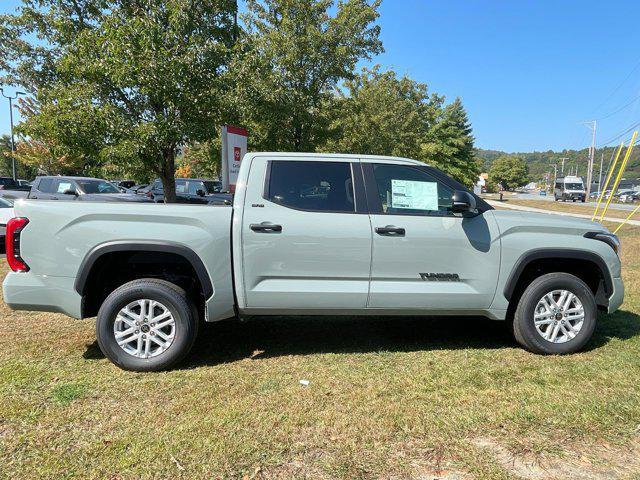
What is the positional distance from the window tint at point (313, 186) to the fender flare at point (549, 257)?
1570mm

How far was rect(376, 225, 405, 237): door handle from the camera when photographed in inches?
148

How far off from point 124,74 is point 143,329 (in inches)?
235

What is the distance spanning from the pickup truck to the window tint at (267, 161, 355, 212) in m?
0.01

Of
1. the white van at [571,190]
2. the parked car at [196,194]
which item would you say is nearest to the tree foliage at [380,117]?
the parked car at [196,194]

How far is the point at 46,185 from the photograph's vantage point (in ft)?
Answer: 44.5

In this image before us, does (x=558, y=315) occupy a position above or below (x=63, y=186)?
below

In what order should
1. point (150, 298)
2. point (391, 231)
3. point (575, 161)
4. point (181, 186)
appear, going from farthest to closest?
point (575, 161) → point (181, 186) → point (391, 231) → point (150, 298)

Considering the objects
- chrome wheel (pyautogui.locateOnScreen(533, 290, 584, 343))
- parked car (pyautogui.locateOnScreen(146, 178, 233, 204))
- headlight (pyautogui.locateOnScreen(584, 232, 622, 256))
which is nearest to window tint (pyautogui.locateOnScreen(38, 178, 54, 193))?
parked car (pyautogui.locateOnScreen(146, 178, 233, 204))

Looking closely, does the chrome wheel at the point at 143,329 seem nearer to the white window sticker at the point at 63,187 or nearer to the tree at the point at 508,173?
the white window sticker at the point at 63,187

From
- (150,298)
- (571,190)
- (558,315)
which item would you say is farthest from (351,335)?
(571,190)

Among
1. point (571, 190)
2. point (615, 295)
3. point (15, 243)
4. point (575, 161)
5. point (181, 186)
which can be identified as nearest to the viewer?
point (15, 243)

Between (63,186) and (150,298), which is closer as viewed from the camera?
(150,298)

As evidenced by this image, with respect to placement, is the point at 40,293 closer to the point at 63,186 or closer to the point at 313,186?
the point at 313,186

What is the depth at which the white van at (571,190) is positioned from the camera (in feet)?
154
